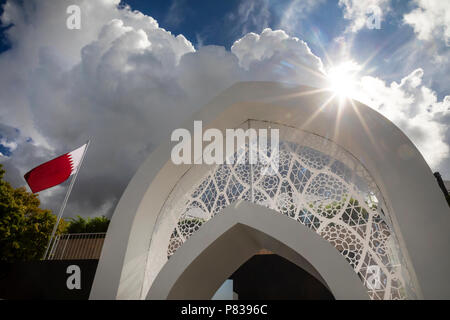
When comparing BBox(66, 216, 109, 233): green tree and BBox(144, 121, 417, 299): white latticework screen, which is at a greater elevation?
BBox(66, 216, 109, 233): green tree

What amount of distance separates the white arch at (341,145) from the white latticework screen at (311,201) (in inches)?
6.1

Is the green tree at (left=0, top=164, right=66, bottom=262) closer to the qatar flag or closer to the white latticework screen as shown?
the qatar flag

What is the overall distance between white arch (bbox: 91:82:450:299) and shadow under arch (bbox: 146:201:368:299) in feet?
1.94

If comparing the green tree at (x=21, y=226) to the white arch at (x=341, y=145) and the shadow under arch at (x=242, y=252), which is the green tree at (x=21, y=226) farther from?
the shadow under arch at (x=242, y=252)

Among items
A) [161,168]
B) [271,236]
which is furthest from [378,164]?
[161,168]

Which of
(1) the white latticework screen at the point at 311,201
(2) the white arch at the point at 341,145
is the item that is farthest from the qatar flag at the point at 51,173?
(1) the white latticework screen at the point at 311,201

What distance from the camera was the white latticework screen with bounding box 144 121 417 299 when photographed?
8.82ft

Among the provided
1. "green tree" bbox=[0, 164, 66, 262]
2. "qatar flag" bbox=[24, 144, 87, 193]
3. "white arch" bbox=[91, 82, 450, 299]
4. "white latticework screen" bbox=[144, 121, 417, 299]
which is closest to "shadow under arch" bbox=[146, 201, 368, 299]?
"white latticework screen" bbox=[144, 121, 417, 299]

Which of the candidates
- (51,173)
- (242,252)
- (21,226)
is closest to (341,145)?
(242,252)

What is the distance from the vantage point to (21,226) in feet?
30.4

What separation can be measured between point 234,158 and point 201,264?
1.50 m

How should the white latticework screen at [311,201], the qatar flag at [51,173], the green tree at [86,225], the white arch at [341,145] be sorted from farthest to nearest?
the green tree at [86,225] → the qatar flag at [51,173] → the white latticework screen at [311,201] → the white arch at [341,145]

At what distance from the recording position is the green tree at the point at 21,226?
8.62 meters

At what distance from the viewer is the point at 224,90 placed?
3709 mm
